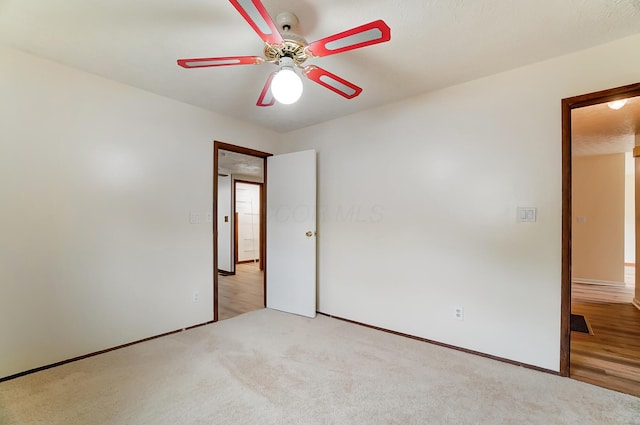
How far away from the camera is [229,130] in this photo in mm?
3377

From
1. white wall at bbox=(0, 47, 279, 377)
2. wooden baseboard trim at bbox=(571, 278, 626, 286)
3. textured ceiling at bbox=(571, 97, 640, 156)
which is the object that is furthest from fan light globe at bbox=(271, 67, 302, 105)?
wooden baseboard trim at bbox=(571, 278, 626, 286)

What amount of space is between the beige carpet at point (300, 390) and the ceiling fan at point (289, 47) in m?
1.86

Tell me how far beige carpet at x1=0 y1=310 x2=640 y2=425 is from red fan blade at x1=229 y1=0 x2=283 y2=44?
2047 millimetres

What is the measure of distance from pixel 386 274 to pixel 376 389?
48.4 inches

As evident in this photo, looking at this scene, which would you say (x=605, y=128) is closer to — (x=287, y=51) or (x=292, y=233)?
(x=292, y=233)

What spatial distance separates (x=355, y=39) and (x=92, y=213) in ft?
8.09

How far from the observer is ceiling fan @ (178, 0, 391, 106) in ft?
3.91

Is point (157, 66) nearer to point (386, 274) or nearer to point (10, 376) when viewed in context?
point (10, 376)

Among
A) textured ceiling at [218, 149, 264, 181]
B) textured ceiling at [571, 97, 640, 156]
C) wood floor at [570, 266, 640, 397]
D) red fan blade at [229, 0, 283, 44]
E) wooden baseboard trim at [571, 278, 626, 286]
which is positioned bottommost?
wooden baseboard trim at [571, 278, 626, 286]

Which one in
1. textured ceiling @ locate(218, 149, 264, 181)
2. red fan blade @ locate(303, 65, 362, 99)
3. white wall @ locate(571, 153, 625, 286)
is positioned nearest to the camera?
red fan blade @ locate(303, 65, 362, 99)

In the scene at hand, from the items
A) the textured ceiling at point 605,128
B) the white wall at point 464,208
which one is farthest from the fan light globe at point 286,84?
the textured ceiling at point 605,128

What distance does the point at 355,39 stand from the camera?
4.25ft

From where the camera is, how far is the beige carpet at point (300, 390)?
1.67 m

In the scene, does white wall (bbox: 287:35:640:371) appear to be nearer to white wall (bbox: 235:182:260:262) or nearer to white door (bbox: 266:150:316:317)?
white door (bbox: 266:150:316:317)
